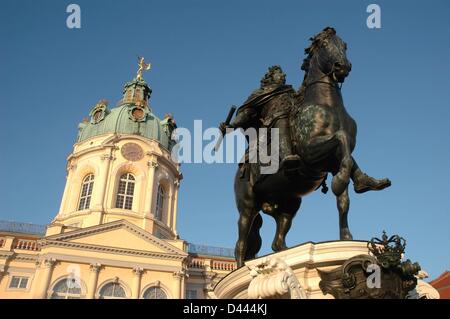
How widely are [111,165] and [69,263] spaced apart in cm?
1019

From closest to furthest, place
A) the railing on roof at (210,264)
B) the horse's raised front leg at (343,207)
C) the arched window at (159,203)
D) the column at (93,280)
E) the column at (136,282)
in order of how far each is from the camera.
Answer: the horse's raised front leg at (343,207) → the column at (93,280) → the column at (136,282) → the railing on roof at (210,264) → the arched window at (159,203)

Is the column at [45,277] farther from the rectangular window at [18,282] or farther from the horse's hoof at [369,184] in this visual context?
the horse's hoof at [369,184]

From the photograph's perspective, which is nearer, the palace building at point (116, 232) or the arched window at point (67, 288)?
the arched window at point (67, 288)

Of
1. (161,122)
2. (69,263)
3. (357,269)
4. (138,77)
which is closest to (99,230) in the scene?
(69,263)

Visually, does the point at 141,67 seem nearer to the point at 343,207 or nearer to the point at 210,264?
the point at 210,264

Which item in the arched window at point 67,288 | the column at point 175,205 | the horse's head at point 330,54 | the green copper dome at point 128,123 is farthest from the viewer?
the green copper dome at point 128,123

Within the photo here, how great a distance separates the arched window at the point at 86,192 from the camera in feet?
131

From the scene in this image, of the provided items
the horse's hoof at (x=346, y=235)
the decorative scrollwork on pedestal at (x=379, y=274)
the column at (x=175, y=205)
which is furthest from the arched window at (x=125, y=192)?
the decorative scrollwork on pedestal at (x=379, y=274)

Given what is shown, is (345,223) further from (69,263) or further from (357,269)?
(69,263)

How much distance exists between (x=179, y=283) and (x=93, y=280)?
646 cm

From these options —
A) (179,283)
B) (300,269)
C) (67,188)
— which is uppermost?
(67,188)

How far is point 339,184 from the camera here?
4746 mm

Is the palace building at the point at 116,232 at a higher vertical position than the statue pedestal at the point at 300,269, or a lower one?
higher

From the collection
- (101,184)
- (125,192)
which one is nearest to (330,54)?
(101,184)
